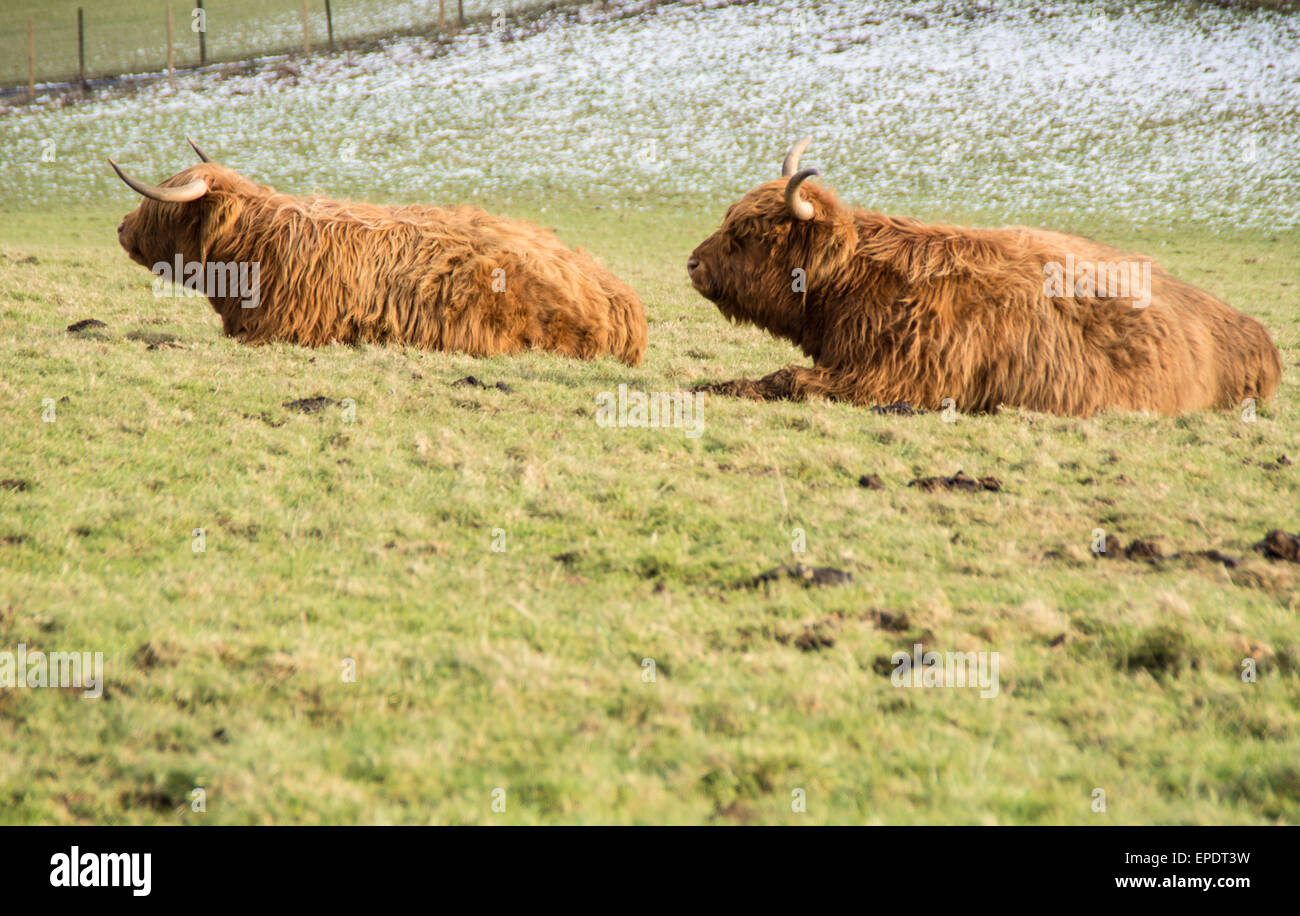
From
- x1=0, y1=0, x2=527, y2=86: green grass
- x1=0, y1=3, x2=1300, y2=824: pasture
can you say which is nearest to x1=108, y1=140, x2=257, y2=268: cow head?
x1=0, y1=3, x2=1300, y2=824: pasture

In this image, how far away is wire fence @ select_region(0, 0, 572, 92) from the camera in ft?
131

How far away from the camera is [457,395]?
6973 millimetres

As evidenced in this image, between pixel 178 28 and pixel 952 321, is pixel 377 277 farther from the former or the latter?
pixel 178 28

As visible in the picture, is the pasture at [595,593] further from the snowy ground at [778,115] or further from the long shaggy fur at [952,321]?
the snowy ground at [778,115]

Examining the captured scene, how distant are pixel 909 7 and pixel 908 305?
42282mm

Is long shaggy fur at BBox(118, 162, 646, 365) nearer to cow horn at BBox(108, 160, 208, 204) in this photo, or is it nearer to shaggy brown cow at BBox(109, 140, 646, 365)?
shaggy brown cow at BBox(109, 140, 646, 365)

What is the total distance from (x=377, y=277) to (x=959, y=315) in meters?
4.60

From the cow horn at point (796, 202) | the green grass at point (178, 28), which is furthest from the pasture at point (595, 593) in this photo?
the green grass at point (178, 28)

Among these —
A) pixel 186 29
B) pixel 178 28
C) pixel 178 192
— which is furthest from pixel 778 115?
pixel 178 192

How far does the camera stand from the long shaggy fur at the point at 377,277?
836 centimetres

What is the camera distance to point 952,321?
698cm

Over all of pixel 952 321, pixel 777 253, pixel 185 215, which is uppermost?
pixel 185 215

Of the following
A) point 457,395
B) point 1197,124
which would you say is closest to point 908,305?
point 457,395
